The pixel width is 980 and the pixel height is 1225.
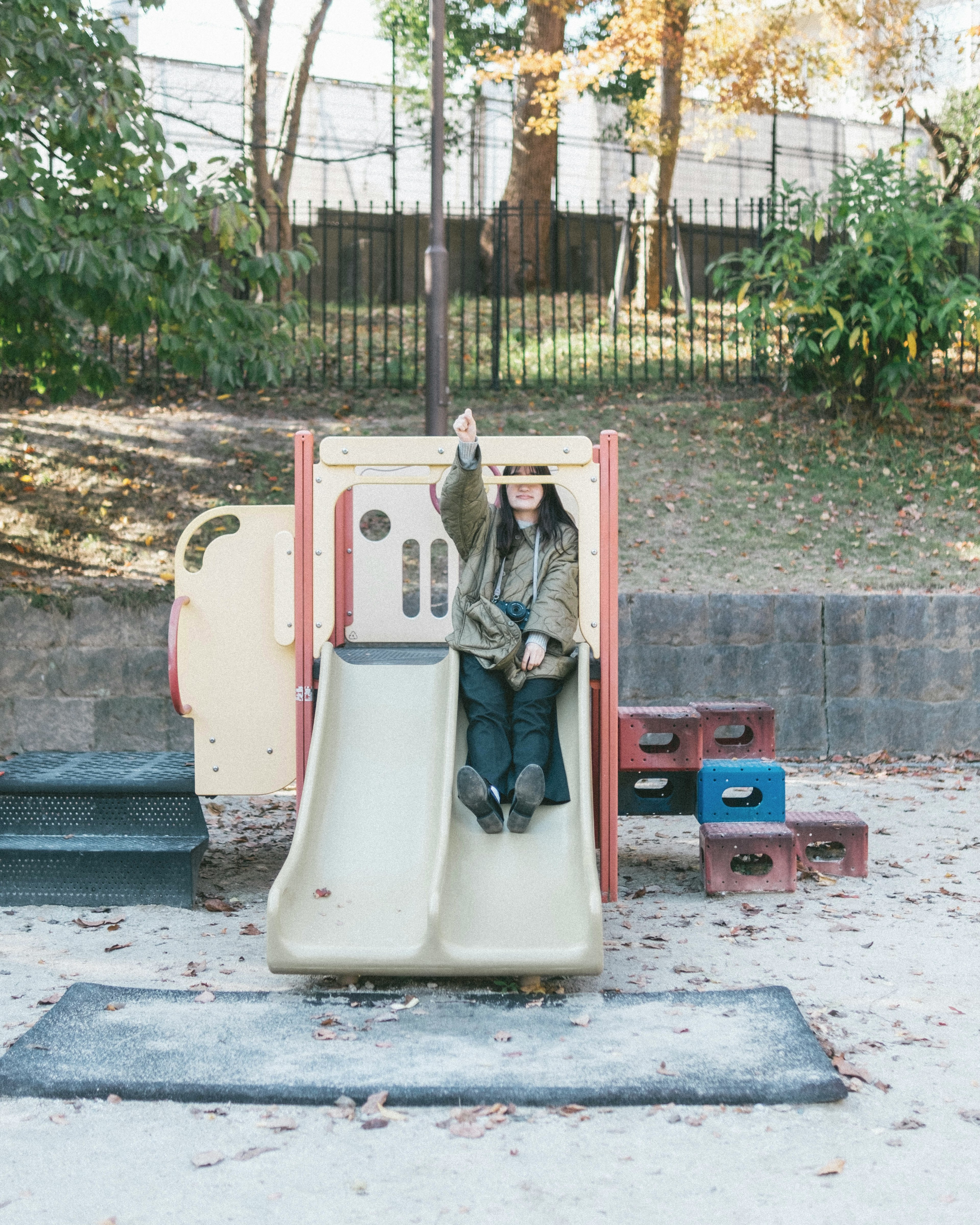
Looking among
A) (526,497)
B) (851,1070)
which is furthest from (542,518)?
(851,1070)

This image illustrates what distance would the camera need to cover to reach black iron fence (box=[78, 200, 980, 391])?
41.0 feet

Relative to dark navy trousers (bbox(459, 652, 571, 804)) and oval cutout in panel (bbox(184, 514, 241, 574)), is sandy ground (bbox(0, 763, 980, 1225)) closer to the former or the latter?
dark navy trousers (bbox(459, 652, 571, 804))

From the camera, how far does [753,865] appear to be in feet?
18.5

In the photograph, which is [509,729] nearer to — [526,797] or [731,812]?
[526,797]

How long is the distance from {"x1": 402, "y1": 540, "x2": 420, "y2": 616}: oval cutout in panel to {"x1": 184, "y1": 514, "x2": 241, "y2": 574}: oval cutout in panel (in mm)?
1304

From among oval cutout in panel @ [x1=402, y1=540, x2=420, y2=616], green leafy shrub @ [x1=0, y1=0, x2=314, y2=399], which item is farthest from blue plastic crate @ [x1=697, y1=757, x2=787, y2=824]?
green leafy shrub @ [x1=0, y1=0, x2=314, y2=399]

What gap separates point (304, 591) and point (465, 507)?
2.57 ft

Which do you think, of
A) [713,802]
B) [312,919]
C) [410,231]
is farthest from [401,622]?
[410,231]

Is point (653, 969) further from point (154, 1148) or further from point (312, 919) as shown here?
point (154, 1148)

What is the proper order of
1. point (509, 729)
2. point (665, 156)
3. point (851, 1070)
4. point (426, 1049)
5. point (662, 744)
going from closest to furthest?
point (851, 1070) < point (426, 1049) < point (509, 729) < point (662, 744) < point (665, 156)

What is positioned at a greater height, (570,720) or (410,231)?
(410,231)

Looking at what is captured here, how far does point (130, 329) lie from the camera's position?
26.2ft

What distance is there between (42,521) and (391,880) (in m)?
6.47

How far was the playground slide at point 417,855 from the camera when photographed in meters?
3.93
